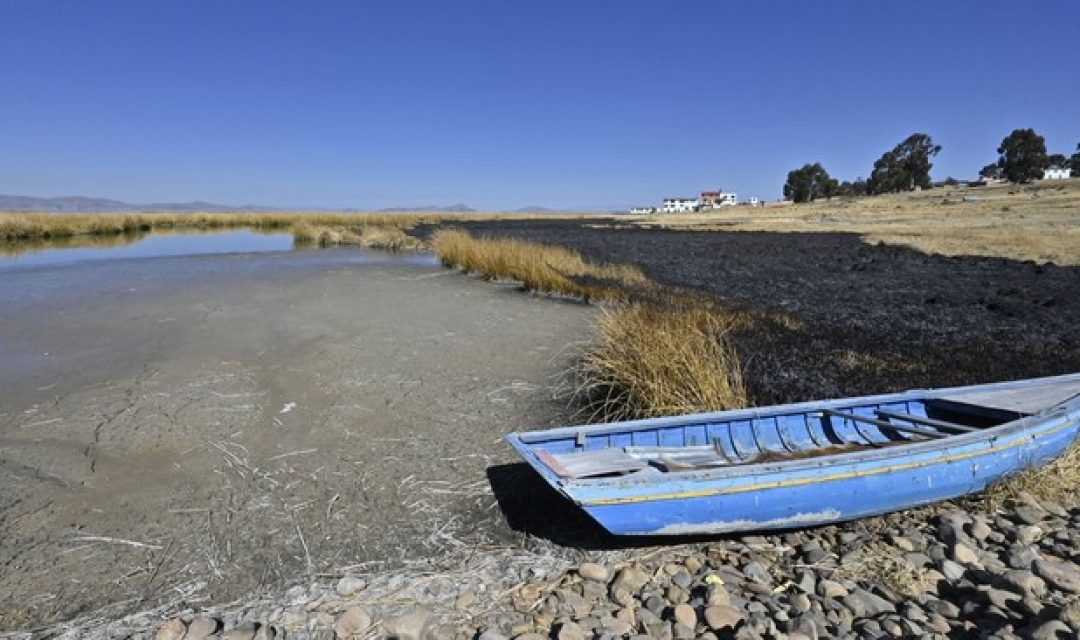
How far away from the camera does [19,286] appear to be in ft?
52.4

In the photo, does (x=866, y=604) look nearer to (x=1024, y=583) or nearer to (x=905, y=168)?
(x=1024, y=583)

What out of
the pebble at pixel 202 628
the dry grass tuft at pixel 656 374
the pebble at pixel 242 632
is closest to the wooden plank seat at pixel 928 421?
the dry grass tuft at pixel 656 374

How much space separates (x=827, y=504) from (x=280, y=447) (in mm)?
4781

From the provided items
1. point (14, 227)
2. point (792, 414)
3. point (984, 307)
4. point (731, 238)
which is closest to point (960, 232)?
point (731, 238)

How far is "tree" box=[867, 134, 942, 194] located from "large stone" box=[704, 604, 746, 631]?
8674cm

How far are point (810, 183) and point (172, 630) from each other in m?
98.4

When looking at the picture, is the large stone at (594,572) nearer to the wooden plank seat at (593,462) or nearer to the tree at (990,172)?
the wooden plank seat at (593,462)

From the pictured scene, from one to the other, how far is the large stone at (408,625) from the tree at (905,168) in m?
87.6

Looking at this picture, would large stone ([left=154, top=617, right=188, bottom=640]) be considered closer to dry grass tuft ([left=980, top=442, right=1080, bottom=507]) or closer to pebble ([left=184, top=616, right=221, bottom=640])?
pebble ([left=184, top=616, right=221, bottom=640])

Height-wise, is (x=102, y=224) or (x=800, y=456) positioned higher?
(x=102, y=224)

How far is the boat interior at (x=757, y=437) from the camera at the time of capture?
4379mm

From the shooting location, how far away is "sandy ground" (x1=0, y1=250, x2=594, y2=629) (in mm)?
3996

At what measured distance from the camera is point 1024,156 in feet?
210

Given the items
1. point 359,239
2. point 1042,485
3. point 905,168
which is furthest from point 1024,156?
point 1042,485
